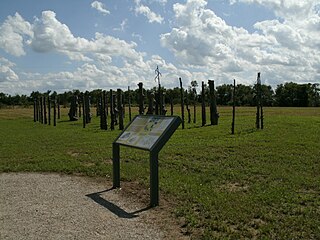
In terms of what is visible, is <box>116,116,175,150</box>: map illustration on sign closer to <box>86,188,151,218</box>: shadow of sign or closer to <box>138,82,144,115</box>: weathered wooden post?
<box>86,188,151,218</box>: shadow of sign

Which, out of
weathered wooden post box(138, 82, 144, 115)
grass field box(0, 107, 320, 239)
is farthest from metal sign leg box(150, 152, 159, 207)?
weathered wooden post box(138, 82, 144, 115)

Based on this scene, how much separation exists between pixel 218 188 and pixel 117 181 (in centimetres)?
Answer: 208

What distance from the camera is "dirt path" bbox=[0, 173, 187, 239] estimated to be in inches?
210

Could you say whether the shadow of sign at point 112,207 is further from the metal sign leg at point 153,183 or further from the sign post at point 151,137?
the sign post at point 151,137

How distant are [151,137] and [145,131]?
0.44 meters

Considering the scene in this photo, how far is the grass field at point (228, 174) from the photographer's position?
5562 mm

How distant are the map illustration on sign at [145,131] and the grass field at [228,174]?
106 cm

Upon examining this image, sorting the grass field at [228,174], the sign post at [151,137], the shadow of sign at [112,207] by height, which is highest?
the sign post at [151,137]

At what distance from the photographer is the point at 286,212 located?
19.9 ft

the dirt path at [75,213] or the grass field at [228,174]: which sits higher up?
the grass field at [228,174]

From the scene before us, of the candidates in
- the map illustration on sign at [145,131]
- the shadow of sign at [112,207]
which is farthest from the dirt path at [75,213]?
the map illustration on sign at [145,131]

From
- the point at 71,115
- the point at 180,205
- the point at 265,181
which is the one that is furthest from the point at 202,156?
the point at 71,115

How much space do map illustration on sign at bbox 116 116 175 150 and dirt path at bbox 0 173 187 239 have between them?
3.33 feet

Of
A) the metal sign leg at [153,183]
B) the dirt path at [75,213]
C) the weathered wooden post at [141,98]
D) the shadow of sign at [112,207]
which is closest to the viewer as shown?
the dirt path at [75,213]
